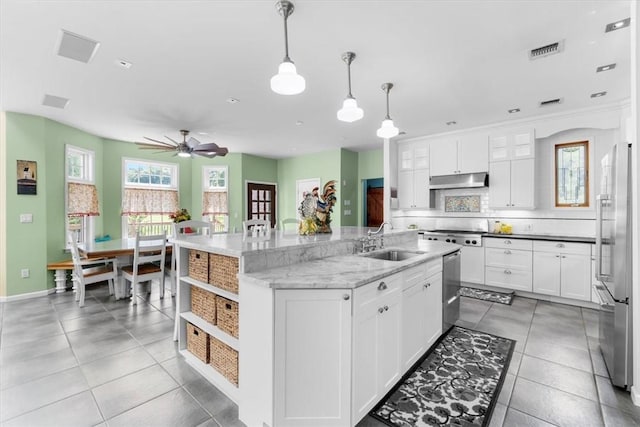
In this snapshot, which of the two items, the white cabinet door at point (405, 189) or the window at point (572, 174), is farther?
the white cabinet door at point (405, 189)

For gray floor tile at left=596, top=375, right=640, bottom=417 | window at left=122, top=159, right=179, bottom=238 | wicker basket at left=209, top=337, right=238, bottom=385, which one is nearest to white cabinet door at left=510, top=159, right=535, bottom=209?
gray floor tile at left=596, top=375, right=640, bottom=417

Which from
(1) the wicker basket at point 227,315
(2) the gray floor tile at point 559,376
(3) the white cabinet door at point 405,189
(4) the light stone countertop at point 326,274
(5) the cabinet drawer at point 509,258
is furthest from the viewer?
(3) the white cabinet door at point 405,189

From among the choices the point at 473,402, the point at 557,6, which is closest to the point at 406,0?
the point at 557,6

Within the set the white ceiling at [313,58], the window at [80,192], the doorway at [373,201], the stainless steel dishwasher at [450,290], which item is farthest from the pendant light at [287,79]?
the doorway at [373,201]

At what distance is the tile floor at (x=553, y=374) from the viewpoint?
5.90 ft

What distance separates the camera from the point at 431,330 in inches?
101

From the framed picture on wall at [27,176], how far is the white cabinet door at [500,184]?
24.5ft

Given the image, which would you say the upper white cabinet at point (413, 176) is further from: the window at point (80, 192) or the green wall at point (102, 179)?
the window at point (80, 192)

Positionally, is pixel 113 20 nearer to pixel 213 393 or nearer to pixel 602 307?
pixel 213 393

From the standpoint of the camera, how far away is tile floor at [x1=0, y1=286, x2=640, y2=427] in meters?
1.80

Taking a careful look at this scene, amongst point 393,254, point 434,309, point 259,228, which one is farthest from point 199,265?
point 434,309

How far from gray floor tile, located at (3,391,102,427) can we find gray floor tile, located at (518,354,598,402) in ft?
10.3

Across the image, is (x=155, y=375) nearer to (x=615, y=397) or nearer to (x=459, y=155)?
(x=615, y=397)

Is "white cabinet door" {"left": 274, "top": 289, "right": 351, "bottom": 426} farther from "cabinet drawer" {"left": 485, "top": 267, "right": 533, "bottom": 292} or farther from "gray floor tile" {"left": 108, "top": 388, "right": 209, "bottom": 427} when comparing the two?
"cabinet drawer" {"left": 485, "top": 267, "right": 533, "bottom": 292}
